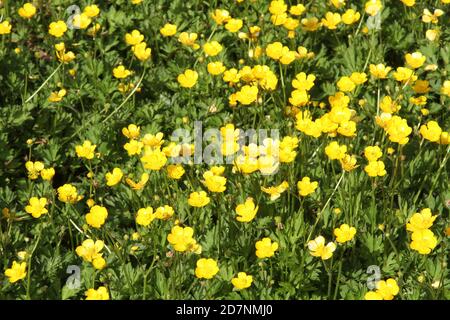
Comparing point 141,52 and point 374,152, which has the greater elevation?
point 141,52

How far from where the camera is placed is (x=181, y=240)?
3.21 meters

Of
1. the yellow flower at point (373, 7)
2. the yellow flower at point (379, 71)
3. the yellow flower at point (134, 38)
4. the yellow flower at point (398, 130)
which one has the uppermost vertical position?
the yellow flower at point (373, 7)

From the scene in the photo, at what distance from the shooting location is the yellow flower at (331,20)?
461 cm

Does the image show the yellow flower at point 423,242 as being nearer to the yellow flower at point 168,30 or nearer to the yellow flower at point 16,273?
the yellow flower at point 16,273

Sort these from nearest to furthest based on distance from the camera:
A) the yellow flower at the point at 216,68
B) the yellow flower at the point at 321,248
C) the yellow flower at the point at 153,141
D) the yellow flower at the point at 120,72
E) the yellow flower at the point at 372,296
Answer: the yellow flower at the point at 372,296 < the yellow flower at the point at 321,248 < the yellow flower at the point at 153,141 < the yellow flower at the point at 216,68 < the yellow flower at the point at 120,72

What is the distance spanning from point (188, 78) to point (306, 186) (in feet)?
3.44

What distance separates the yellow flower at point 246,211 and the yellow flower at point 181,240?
0.24 metres

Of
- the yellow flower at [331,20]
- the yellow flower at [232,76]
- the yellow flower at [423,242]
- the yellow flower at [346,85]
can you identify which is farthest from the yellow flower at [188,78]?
the yellow flower at [423,242]

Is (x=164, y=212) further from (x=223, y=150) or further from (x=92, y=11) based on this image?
(x=92, y=11)

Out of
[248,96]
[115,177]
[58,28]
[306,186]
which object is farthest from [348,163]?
[58,28]

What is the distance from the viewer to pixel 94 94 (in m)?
4.45

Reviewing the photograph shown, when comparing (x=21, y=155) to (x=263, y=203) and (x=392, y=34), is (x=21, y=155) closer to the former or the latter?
(x=263, y=203)

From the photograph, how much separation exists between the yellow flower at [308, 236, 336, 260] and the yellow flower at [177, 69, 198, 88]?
1.30 metres

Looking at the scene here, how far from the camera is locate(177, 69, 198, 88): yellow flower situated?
4.22m
